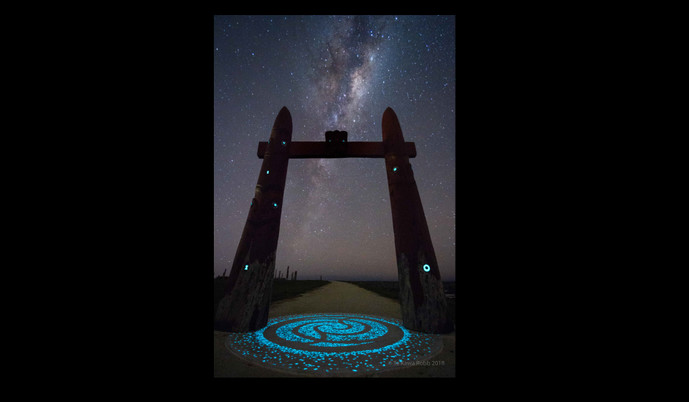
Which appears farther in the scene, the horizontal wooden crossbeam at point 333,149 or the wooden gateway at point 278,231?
the horizontal wooden crossbeam at point 333,149

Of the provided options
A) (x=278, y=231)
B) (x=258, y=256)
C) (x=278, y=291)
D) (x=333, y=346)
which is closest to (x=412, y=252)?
Result: (x=333, y=346)

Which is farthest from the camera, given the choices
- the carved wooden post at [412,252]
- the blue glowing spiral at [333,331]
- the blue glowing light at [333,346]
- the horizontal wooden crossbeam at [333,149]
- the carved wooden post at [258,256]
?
the horizontal wooden crossbeam at [333,149]

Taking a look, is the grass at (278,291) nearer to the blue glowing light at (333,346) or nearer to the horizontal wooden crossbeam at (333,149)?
the blue glowing light at (333,346)

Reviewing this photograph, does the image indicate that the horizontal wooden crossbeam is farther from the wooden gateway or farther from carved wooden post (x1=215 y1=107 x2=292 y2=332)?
carved wooden post (x1=215 y1=107 x2=292 y2=332)

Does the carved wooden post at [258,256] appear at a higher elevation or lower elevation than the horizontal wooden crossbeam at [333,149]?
lower

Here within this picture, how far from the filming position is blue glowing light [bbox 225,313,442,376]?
365 cm

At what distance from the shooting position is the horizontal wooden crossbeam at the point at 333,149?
6.23 metres

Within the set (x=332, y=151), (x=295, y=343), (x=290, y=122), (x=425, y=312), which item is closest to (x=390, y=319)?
(x=425, y=312)

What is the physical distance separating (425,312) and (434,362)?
1.44 m

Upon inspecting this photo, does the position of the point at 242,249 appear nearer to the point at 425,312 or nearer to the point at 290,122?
the point at 290,122

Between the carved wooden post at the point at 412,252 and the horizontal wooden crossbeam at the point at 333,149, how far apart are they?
272 millimetres

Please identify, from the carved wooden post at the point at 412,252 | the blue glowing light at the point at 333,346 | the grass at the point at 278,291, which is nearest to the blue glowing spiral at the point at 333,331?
the blue glowing light at the point at 333,346

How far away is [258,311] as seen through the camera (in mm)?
5227
